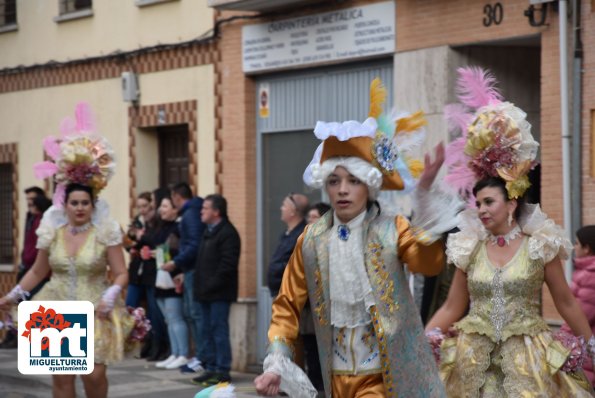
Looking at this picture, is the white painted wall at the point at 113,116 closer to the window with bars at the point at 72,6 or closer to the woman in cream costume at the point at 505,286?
the window with bars at the point at 72,6

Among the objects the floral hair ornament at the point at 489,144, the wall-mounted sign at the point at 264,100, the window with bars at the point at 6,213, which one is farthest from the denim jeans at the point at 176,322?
the floral hair ornament at the point at 489,144

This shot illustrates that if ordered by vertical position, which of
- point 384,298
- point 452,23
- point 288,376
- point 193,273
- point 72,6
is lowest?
point 193,273

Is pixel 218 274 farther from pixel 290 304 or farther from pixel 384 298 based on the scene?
pixel 384 298

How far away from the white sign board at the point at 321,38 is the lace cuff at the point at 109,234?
14.4 ft

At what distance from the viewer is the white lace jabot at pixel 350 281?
6.42 m

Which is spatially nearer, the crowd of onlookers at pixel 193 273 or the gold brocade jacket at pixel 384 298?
the gold brocade jacket at pixel 384 298

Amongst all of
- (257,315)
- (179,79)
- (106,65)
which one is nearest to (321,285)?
(257,315)

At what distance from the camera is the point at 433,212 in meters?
6.13

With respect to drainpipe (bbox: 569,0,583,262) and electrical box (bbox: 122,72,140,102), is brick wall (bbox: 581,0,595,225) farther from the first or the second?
electrical box (bbox: 122,72,140,102)

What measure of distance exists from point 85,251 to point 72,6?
9.38m

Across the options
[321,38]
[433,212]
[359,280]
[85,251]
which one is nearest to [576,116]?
[321,38]

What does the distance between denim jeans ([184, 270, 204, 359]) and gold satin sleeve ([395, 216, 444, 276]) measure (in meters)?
7.28

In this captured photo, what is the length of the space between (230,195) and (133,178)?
2129 mm

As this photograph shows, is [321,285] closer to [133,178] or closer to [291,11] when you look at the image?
[291,11]
